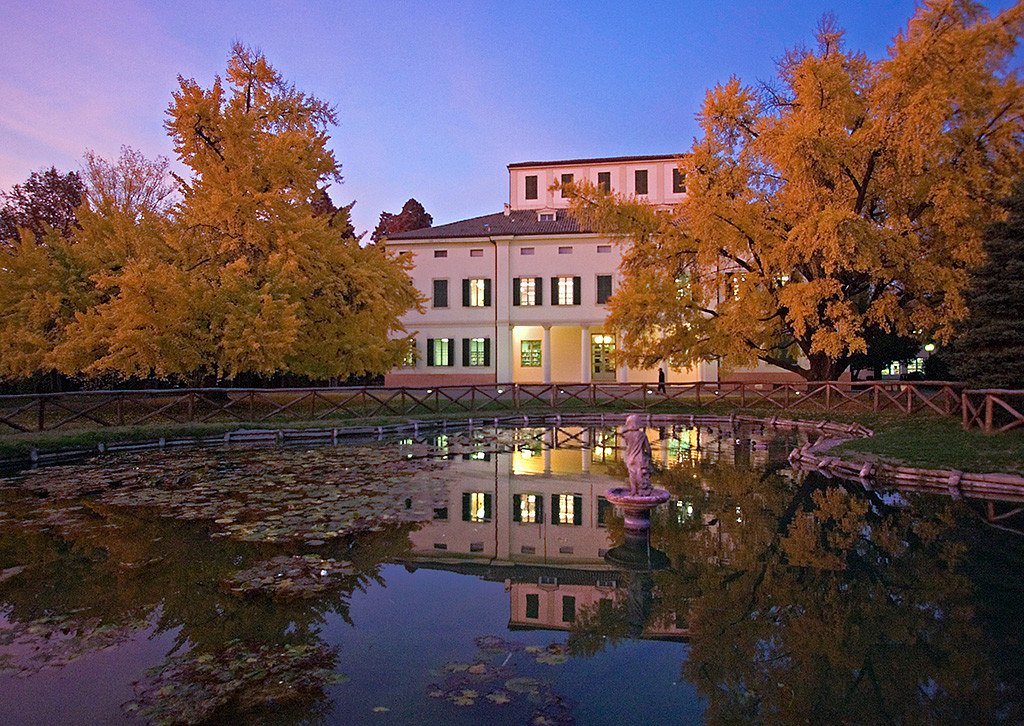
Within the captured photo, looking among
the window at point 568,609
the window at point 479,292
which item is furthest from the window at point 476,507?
the window at point 479,292

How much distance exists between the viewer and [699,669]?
453 cm

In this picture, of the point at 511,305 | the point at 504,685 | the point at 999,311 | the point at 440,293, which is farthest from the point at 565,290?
the point at 504,685

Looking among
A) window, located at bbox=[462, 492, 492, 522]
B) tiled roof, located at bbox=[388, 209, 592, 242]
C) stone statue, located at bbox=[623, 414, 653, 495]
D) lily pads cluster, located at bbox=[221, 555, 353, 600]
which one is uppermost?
tiled roof, located at bbox=[388, 209, 592, 242]

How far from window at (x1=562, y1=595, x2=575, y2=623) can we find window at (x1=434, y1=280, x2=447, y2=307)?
29.9 meters

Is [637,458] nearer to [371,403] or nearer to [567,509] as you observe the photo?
[567,509]

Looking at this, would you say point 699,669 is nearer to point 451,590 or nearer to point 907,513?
point 451,590

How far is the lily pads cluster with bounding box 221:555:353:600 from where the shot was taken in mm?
5984

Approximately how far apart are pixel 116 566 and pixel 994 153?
23.9 m

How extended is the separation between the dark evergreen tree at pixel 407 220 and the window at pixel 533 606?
5414 centimetres

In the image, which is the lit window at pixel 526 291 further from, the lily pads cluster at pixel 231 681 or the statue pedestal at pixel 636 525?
the lily pads cluster at pixel 231 681

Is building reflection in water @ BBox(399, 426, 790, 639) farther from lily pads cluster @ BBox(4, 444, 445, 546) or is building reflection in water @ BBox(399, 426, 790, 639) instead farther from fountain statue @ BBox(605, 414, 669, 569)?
lily pads cluster @ BBox(4, 444, 445, 546)

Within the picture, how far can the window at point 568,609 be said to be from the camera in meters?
5.49

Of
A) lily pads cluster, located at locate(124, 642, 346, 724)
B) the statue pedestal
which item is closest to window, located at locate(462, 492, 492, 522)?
the statue pedestal

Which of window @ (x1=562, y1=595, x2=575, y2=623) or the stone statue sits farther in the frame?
the stone statue
